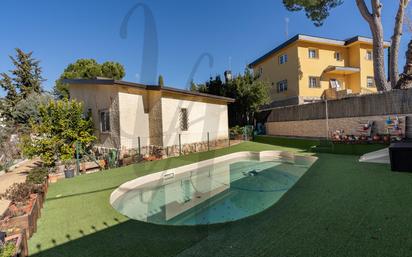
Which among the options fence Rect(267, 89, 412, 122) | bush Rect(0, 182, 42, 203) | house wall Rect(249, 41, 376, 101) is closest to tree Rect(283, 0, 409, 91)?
fence Rect(267, 89, 412, 122)

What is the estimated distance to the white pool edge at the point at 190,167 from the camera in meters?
6.41

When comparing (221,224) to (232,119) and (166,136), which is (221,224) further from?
(232,119)

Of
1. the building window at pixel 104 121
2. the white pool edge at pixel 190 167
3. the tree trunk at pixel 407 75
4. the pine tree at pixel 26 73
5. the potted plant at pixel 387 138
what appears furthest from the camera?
the pine tree at pixel 26 73

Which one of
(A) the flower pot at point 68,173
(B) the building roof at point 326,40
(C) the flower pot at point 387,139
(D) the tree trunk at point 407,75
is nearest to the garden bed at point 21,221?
(A) the flower pot at point 68,173

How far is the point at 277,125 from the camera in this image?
18.0 metres

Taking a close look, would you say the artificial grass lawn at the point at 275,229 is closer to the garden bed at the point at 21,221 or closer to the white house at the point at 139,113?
the garden bed at the point at 21,221

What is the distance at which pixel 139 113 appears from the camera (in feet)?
37.2

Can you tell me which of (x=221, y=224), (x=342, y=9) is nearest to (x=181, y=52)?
(x=221, y=224)

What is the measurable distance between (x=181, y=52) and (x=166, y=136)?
5.21m

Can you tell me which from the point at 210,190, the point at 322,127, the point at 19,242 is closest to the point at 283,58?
the point at 322,127

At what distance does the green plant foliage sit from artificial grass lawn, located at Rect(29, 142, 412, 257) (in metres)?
15.2

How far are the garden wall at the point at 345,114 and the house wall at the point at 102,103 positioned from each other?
13.0 m

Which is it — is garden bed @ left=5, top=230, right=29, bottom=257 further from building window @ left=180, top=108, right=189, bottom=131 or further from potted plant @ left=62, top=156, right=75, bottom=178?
building window @ left=180, top=108, right=189, bottom=131

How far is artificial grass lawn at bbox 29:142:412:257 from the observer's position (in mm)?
2748
